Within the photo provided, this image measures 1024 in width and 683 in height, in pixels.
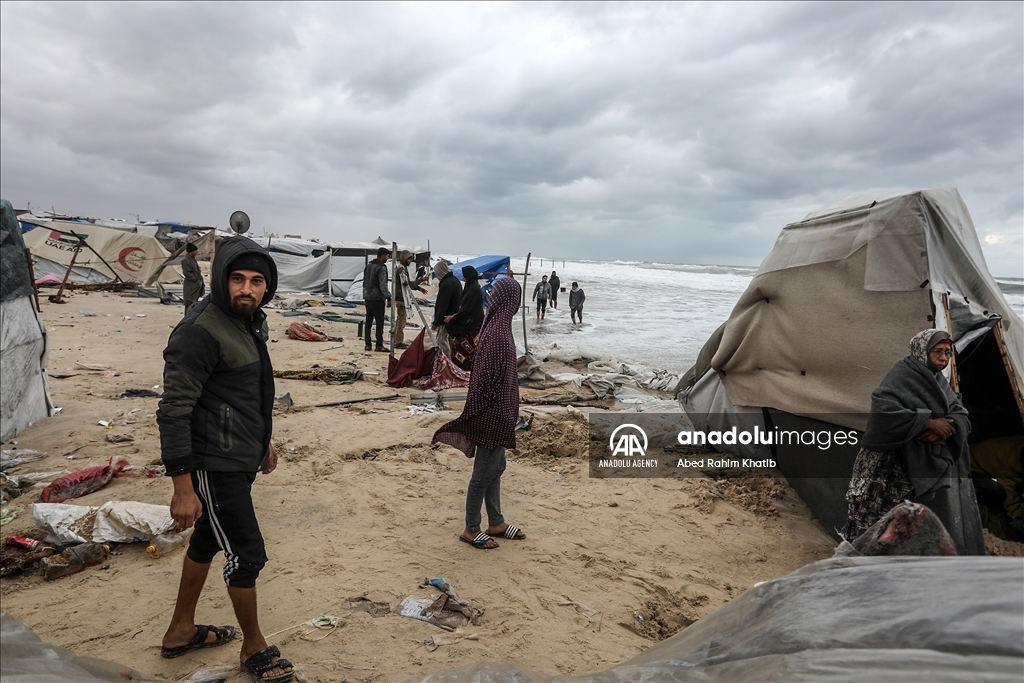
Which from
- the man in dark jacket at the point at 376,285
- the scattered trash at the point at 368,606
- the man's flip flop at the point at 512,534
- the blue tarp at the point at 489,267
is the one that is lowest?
the scattered trash at the point at 368,606

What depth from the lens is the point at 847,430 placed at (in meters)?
4.36

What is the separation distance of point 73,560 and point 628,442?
4.69 m

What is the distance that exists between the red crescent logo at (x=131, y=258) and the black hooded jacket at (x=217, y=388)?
20.4 m

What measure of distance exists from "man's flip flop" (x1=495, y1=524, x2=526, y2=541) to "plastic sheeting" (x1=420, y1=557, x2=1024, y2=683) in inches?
88.6

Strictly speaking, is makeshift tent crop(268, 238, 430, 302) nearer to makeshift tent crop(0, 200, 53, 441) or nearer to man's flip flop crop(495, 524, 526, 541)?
makeshift tent crop(0, 200, 53, 441)

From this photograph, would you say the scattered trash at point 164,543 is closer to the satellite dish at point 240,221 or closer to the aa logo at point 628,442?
the satellite dish at point 240,221

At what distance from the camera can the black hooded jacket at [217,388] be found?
2.09m

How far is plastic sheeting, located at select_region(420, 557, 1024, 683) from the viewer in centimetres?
103

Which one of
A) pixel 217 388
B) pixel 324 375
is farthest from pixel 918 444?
pixel 324 375

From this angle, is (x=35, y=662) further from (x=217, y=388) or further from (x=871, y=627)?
(x=871, y=627)

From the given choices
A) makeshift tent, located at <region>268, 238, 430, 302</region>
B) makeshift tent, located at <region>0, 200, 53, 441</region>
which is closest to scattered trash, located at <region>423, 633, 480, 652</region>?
makeshift tent, located at <region>0, 200, 53, 441</region>

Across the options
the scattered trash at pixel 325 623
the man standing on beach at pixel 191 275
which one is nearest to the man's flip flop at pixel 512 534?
the scattered trash at pixel 325 623

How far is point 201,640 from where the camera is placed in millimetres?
2471

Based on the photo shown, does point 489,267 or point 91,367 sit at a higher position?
point 489,267
